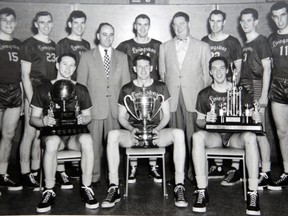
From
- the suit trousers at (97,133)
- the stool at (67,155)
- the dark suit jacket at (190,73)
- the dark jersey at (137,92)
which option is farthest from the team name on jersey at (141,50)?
the stool at (67,155)

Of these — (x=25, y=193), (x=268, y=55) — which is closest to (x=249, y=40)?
(x=268, y=55)

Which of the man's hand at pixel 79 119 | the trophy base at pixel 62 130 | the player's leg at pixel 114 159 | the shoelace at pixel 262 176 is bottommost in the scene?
the shoelace at pixel 262 176

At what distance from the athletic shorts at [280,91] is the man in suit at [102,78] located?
5.06ft

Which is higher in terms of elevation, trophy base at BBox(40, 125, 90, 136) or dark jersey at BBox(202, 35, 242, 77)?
dark jersey at BBox(202, 35, 242, 77)

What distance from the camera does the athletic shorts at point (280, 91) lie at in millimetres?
3508

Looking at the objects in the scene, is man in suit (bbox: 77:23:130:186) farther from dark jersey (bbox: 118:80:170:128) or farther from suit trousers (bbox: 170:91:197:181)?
suit trousers (bbox: 170:91:197:181)

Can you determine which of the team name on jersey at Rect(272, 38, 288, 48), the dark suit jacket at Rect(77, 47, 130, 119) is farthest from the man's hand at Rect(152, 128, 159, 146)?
the team name on jersey at Rect(272, 38, 288, 48)

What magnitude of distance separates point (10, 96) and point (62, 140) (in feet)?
3.04

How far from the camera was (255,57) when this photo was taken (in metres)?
3.71

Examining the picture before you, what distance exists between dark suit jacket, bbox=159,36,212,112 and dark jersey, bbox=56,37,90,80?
3.24 feet

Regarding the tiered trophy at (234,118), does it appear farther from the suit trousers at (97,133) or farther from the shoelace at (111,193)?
the suit trousers at (97,133)

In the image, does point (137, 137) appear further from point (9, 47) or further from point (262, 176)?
point (9, 47)

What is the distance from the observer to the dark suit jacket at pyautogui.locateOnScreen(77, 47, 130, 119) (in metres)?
3.58

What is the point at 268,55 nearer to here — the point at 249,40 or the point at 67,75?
the point at 249,40
